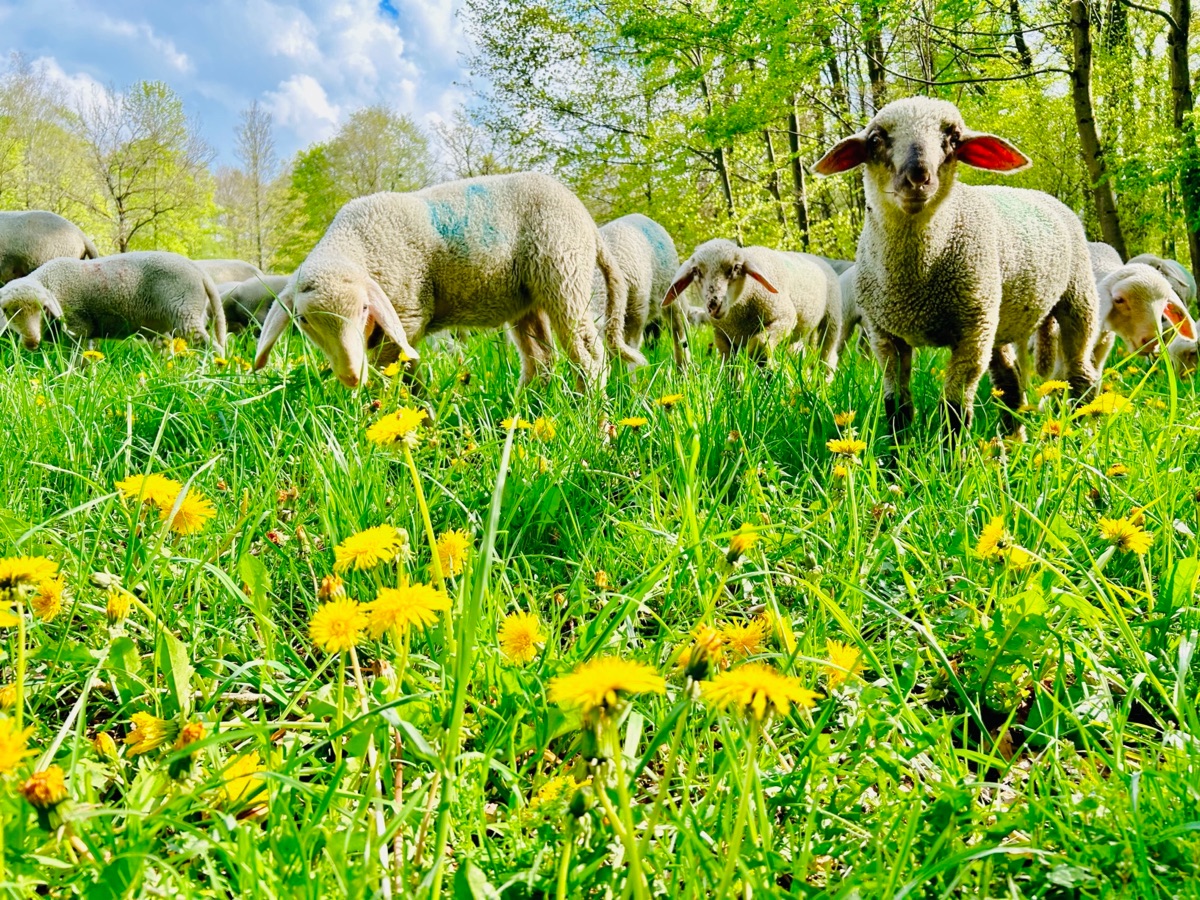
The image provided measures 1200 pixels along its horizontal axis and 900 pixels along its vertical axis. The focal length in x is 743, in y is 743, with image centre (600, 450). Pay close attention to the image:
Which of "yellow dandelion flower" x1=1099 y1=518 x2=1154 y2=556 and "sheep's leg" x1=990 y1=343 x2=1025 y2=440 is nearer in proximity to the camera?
"yellow dandelion flower" x1=1099 y1=518 x2=1154 y2=556

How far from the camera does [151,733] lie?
3.68 ft

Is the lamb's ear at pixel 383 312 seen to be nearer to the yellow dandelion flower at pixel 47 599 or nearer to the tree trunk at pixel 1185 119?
the yellow dandelion flower at pixel 47 599

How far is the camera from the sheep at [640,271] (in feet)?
22.5

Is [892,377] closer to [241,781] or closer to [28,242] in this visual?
[241,781]

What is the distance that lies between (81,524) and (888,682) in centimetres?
201

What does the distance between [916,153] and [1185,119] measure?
912cm

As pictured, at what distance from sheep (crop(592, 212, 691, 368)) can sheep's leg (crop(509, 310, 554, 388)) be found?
1.38 meters

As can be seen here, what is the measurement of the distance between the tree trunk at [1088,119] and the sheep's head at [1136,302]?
6.62m

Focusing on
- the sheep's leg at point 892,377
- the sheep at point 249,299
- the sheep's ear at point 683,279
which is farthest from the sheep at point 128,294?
the sheep's leg at point 892,377

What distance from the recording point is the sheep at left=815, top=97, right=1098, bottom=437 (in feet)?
10.6

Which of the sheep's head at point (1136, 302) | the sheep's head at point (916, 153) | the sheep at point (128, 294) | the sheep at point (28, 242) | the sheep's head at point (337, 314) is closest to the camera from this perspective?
the sheep's head at point (916, 153)

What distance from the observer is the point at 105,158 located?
30641mm

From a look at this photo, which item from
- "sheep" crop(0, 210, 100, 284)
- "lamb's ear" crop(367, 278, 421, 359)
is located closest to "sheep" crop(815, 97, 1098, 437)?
"lamb's ear" crop(367, 278, 421, 359)

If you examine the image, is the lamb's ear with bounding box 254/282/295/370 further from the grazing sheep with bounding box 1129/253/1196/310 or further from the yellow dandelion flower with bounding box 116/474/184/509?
the grazing sheep with bounding box 1129/253/1196/310
